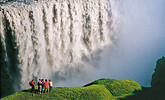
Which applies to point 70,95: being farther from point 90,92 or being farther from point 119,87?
point 119,87

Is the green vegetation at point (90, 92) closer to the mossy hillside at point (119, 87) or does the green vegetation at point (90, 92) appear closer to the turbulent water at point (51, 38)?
the mossy hillside at point (119, 87)

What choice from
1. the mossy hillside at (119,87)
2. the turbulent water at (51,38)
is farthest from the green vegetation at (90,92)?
the turbulent water at (51,38)

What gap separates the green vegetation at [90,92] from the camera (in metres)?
10.6

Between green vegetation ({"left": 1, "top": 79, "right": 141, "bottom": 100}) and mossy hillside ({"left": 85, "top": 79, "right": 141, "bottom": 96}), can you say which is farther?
mossy hillside ({"left": 85, "top": 79, "right": 141, "bottom": 96})

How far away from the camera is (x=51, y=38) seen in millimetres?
18406

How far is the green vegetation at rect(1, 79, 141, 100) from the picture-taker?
34.7ft

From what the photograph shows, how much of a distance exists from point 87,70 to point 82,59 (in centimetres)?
128

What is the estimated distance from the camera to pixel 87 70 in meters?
22.2

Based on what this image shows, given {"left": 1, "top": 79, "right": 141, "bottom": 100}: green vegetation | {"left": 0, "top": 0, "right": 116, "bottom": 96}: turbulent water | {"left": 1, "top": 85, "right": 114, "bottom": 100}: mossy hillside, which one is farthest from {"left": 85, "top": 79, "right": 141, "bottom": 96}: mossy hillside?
{"left": 0, "top": 0, "right": 116, "bottom": 96}: turbulent water

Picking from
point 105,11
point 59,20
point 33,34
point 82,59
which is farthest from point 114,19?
point 33,34

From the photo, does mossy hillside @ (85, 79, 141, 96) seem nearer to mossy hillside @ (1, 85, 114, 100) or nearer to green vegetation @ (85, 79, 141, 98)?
green vegetation @ (85, 79, 141, 98)

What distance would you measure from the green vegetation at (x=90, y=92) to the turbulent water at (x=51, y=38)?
16.3ft

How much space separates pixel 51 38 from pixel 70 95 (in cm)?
839

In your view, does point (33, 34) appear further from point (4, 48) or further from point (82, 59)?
point (82, 59)
